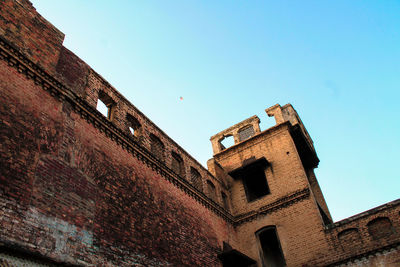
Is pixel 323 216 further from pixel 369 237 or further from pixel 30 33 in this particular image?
pixel 30 33

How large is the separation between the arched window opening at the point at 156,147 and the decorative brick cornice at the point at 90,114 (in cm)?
65

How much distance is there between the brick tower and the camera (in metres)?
Result: 13.7

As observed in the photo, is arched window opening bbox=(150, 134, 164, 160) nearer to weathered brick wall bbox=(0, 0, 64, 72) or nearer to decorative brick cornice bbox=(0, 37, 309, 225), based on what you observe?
decorative brick cornice bbox=(0, 37, 309, 225)

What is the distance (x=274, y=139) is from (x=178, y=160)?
5.58m

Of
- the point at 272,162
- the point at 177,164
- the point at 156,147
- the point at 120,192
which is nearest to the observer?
the point at 120,192

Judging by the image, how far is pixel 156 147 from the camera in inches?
493

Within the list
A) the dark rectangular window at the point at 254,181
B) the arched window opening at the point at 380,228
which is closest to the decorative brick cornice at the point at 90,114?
the dark rectangular window at the point at 254,181

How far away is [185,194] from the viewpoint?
12602 mm

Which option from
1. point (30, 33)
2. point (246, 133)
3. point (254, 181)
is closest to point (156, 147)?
point (30, 33)

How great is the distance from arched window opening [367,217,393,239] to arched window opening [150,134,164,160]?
25.5ft

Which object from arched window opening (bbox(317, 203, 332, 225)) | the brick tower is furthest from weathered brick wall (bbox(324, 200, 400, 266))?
arched window opening (bbox(317, 203, 332, 225))

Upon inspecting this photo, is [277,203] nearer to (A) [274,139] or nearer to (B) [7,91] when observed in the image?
(A) [274,139]

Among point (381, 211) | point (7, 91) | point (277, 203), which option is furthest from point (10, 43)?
point (381, 211)

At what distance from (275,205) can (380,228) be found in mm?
4077
